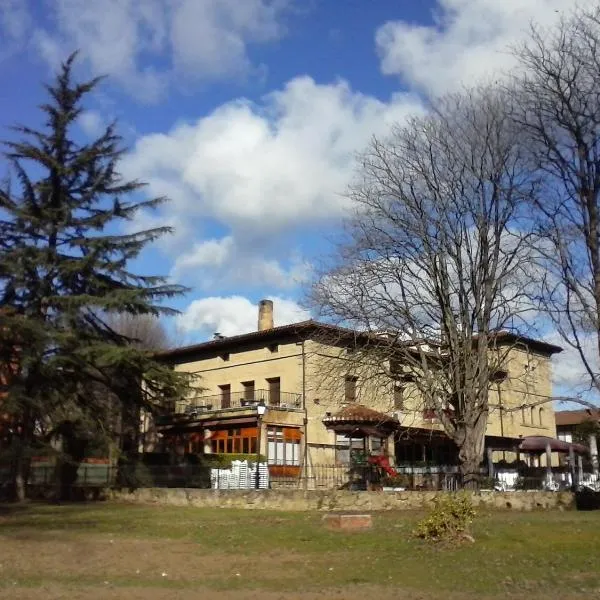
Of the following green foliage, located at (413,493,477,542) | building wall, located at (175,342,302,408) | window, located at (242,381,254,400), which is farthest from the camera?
window, located at (242,381,254,400)

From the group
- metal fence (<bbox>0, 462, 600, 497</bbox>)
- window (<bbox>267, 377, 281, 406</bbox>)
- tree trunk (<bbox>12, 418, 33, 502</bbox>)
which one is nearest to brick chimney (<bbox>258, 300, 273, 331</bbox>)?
window (<bbox>267, 377, 281, 406</bbox>)

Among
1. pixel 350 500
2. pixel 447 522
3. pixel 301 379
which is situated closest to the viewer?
pixel 447 522

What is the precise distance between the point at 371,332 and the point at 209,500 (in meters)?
8.47

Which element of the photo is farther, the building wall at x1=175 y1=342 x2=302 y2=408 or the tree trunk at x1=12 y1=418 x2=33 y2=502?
the building wall at x1=175 y1=342 x2=302 y2=408

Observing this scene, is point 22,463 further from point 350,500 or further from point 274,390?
point 274,390

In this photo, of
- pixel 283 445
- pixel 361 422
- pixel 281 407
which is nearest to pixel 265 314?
pixel 281 407

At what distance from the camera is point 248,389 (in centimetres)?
4534

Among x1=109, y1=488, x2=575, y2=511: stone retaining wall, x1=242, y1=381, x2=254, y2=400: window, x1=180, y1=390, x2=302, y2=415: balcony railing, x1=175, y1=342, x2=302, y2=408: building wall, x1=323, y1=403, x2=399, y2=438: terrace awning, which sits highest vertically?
x1=175, y1=342, x2=302, y2=408: building wall

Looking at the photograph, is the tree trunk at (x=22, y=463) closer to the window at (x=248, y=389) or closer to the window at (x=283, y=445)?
the window at (x=283, y=445)

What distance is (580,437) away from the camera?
2442 inches

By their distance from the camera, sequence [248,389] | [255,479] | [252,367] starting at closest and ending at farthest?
[255,479], [252,367], [248,389]

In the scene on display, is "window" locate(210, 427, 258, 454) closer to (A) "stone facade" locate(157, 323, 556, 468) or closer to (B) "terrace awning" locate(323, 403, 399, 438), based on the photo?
(A) "stone facade" locate(157, 323, 556, 468)

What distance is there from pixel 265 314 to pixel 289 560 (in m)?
38.8

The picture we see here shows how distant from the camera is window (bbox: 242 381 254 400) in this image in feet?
146
